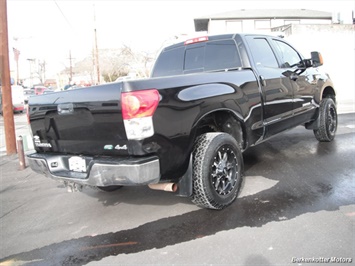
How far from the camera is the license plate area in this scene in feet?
10.7

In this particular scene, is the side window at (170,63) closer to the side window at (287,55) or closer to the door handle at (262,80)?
the door handle at (262,80)

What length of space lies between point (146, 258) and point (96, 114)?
4.58 feet

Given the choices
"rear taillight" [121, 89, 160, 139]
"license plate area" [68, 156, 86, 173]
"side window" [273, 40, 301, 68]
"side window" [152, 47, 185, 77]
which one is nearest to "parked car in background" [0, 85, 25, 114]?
"side window" [152, 47, 185, 77]

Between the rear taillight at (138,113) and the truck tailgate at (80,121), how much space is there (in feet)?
0.24

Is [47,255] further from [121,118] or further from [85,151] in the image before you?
[121,118]

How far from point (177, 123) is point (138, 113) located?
451 mm

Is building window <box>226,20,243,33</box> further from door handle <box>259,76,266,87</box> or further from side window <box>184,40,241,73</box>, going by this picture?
door handle <box>259,76,266,87</box>

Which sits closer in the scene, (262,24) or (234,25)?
(234,25)

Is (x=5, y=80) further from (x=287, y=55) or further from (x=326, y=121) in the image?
(x=326, y=121)

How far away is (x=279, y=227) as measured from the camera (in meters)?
3.29

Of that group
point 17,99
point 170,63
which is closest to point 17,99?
point 17,99

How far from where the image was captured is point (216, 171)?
11.9 feet

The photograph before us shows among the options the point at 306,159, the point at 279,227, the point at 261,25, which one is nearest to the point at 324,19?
the point at 261,25

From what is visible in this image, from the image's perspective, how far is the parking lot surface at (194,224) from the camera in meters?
2.93
